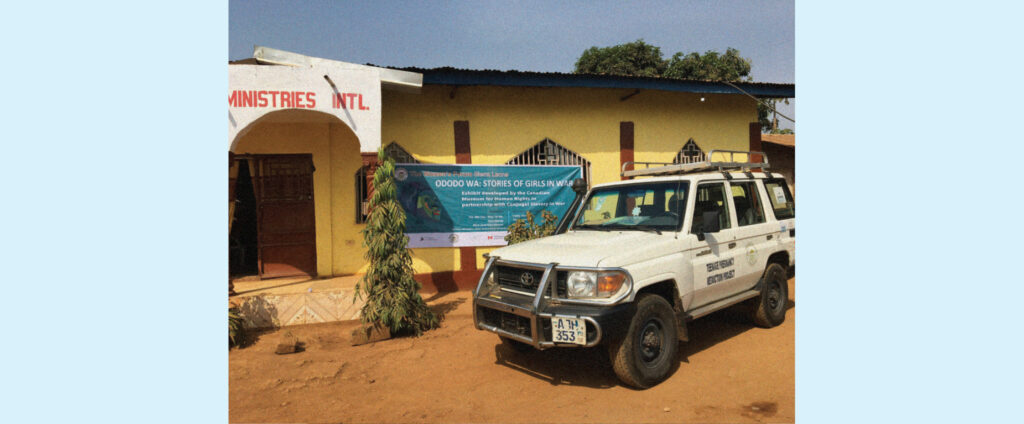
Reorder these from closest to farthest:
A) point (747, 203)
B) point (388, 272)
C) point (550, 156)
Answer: point (747, 203), point (388, 272), point (550, 156)

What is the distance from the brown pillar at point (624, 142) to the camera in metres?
8.82

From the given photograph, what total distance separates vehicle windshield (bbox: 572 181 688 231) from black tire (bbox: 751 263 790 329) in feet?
5.28

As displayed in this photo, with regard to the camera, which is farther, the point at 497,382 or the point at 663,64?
the point at 663,64

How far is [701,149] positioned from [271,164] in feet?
25.4

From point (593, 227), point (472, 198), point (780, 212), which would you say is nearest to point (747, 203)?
point (780, 212)

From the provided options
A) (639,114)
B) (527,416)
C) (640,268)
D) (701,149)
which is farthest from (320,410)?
(701,149)

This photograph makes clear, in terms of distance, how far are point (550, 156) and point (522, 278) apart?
4.82 meters

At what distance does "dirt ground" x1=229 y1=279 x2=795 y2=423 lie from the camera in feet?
11.5

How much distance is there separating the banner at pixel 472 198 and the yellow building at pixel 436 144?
0.24m

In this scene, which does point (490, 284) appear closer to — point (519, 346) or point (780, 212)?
point (519, 346)

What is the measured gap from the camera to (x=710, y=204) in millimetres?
4672

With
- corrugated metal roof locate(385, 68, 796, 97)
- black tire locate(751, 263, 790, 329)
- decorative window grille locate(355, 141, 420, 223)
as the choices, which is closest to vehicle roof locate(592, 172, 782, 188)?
black tire locate(751, 263, 790, 329)

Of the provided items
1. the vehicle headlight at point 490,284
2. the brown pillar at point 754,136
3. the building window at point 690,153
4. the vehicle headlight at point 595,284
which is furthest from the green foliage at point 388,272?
the brown pillar at point 754,136

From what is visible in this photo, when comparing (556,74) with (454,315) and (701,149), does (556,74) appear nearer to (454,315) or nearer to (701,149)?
(701,149)
